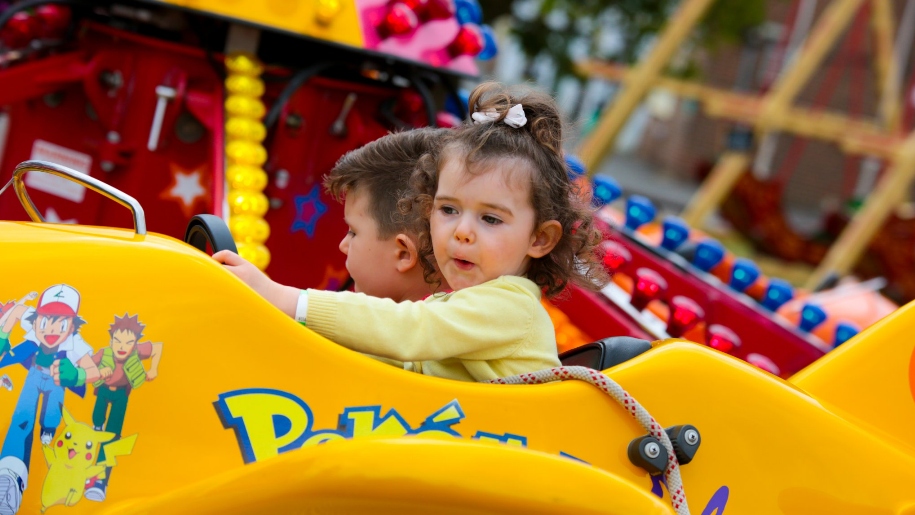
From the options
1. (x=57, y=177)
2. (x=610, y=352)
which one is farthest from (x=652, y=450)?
(x=57, y=177)

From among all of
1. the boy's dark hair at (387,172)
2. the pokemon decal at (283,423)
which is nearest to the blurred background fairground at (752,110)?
the boy's dark hair at (387,172)

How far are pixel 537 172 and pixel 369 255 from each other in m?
0.39

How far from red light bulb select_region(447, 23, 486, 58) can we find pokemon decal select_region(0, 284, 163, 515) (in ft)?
6.11

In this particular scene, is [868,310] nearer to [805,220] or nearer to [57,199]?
[57,199]

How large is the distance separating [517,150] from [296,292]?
43cm

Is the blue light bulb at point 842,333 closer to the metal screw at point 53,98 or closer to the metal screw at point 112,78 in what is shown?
the metal screw at point 112,78

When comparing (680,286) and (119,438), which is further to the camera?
(680,286)

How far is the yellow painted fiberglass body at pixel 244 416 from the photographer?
1.17 m

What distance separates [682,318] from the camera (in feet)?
8.95

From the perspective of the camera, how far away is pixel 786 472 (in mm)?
1495

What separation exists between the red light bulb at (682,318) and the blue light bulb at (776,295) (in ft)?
2.54

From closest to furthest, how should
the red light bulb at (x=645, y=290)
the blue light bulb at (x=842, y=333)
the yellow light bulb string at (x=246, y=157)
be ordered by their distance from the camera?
the yellow light bulb string at (x=246, y=157) < the red light bulb at (x=645, y=290) < the blue light bulb at (x=842, y=333)

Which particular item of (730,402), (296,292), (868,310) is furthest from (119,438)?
(868,310)

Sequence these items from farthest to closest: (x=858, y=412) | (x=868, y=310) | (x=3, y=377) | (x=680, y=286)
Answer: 1. (x=868, y=310)
2. (x=680, y=286)
3. (x=858, y=412)
4. (x=3, y=377)
